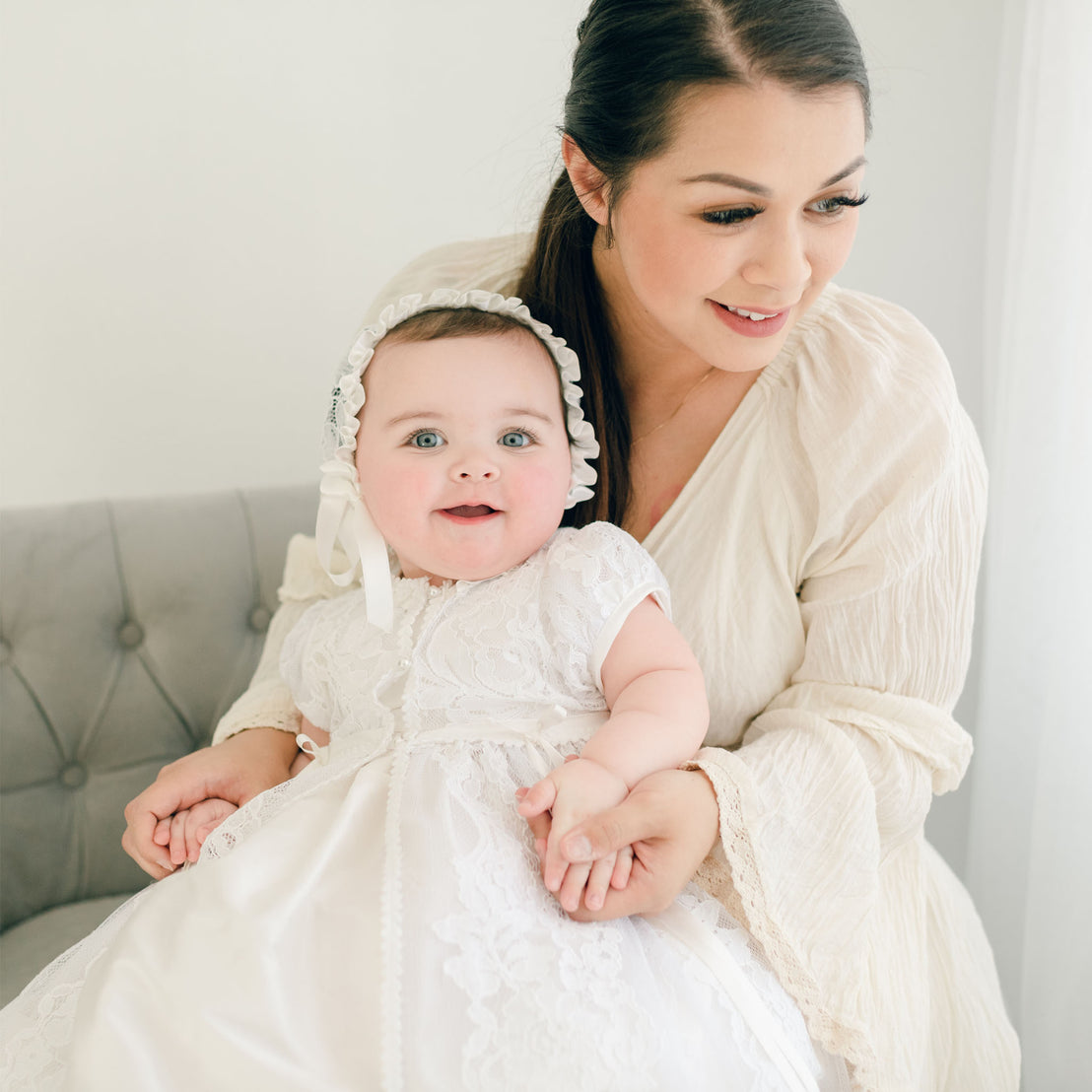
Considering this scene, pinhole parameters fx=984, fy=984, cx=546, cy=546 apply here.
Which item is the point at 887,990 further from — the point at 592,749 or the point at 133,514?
the point at 133,514

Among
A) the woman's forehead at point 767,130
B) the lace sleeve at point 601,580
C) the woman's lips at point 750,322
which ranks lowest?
the lace sleeve at point 601,580

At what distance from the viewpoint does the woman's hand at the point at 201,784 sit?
1251 millimetres

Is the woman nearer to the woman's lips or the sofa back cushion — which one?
the woman's lips

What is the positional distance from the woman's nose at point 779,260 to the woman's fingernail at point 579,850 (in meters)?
0.64

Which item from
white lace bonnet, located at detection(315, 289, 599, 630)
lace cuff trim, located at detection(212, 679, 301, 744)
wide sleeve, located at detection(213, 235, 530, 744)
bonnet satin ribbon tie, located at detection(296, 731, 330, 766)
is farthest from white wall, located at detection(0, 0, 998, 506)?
bonnet satin ribbon tie, located at detection(296, 731, 330, 766)

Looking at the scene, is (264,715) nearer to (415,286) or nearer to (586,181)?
(415,286)

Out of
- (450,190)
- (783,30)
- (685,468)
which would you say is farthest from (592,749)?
(450,190)

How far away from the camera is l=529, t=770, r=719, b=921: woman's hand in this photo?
A: 958 mm

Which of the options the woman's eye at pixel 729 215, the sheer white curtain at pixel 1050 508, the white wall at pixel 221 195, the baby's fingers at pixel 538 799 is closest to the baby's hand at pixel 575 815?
the baby's fingers at pixel 538 799

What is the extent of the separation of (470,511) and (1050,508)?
1.05 meters

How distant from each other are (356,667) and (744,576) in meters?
0.52

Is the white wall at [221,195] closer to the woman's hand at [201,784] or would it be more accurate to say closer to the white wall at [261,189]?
the white wall at [261,189]

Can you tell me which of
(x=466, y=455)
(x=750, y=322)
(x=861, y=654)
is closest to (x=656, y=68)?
(x=750, y=322)

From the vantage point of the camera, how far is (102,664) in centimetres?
179
